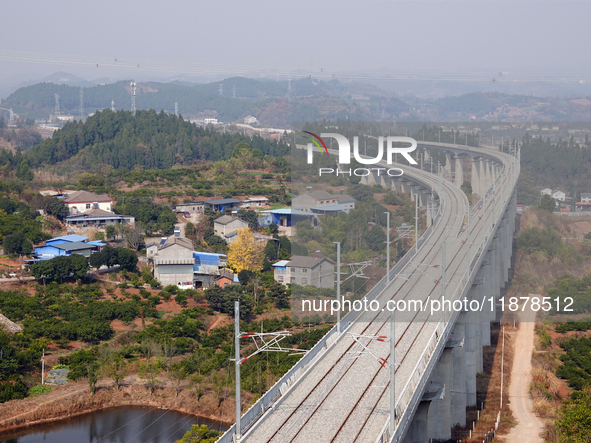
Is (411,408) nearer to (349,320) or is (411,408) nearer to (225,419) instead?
(349,320)

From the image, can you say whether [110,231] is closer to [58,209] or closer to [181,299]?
[58,209]

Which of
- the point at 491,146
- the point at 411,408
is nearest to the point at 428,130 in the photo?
the point at 491,146

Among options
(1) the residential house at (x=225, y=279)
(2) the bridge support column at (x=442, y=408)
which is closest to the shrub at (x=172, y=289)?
(1) the residential house at (x=225, y=279)

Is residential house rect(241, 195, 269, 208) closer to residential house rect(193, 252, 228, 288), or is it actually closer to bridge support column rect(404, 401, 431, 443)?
residential house rect(193, 252, 228, 288)

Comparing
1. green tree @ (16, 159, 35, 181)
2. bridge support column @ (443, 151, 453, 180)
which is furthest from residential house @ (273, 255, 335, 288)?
green tree @ (16, 159, 35, 181)

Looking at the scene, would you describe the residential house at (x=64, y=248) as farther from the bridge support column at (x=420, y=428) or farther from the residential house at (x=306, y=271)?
the bridge support column at (x=420, y=428)
